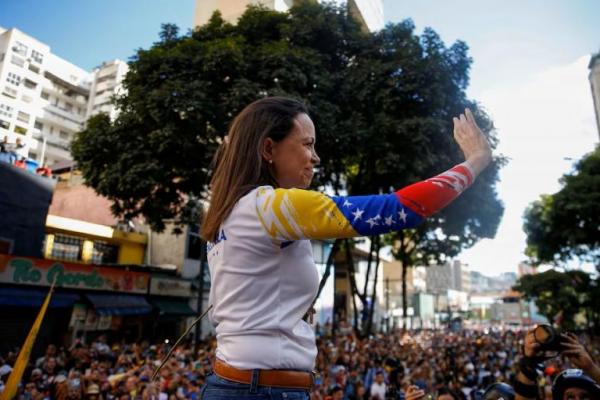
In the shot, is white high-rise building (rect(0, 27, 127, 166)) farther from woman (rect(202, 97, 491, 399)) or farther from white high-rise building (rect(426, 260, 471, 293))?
white high-rise building (rect(426, 260, 471, 293))

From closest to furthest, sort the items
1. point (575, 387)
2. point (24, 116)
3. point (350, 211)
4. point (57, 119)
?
point (350, 211) → point (575, 387) → point (24, 116) → point (57, 119)

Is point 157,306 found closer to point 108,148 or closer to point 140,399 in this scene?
point 108,148

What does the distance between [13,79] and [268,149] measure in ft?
148

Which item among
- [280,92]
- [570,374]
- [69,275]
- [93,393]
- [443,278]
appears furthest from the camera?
[443,278]

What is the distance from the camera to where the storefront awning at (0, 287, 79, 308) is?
658 inches

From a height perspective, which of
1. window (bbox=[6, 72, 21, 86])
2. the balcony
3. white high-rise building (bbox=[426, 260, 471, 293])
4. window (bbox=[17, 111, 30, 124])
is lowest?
white high-rise building (bbox=[426, 260, 471, 293])

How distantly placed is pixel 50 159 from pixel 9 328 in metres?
36.7

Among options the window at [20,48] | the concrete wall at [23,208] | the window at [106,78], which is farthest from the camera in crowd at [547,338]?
the window at [106,78]

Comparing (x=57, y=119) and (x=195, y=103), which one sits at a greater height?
(x=57, y=119)

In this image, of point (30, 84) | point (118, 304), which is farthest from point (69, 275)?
point (30, 84)

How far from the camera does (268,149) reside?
173 cm

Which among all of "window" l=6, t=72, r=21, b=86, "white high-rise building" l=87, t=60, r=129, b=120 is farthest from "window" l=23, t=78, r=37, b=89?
"white high-rise building" l=87, t=60, r=129, b=120

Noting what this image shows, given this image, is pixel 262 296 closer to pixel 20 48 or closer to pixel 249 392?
pixel 249 392

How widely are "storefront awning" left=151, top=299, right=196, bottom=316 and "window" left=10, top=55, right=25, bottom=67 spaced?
2634 centimetres
